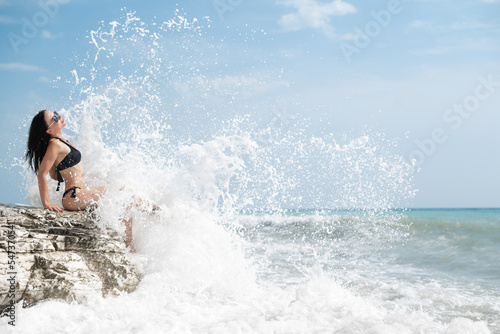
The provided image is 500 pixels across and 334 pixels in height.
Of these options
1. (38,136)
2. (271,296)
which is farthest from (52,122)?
(271,296)

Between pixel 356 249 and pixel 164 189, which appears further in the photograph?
pixel 356 249

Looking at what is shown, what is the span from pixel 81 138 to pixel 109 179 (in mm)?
1361

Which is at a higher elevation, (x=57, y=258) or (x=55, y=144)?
(x=55, y=144)

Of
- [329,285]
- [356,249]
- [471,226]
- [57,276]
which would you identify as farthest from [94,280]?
[471,226]

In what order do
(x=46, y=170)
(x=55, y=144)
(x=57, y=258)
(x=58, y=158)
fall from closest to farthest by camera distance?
1. (x=57, y=258)
2. (x=46, y=170)
3. (x=55, y=144)
4. (x=58, y=158)

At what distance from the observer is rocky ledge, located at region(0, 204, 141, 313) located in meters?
4.20

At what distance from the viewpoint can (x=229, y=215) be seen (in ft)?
20.5

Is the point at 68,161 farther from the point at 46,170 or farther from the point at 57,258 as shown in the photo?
the point at 57,258

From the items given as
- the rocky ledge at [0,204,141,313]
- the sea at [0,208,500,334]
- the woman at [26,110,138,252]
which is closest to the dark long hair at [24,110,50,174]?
the woman at [26,110,138,252]

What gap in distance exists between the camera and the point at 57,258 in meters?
4.48

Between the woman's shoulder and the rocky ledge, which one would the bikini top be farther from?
the rocky ledge

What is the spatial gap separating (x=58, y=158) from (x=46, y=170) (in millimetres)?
298

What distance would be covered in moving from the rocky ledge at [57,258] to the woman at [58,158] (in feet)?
0.94

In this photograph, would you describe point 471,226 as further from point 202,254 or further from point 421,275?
point 202,254
